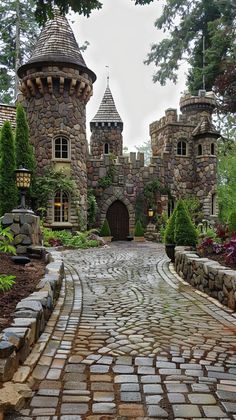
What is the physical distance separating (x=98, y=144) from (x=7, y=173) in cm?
1303

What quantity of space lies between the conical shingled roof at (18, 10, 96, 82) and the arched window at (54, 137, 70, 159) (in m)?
3.52

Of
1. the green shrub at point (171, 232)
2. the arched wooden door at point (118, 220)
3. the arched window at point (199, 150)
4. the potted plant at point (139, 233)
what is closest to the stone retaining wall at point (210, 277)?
the green shrub at point (171, 232)

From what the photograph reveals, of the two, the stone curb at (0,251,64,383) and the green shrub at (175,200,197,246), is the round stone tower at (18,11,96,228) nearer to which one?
the green shrub at (175,200,197,246)

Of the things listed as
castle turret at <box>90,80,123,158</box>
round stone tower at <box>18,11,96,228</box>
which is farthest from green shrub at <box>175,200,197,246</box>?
castle turret at <box>90,80,123,158</box>

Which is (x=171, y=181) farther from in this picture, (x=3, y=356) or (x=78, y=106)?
(x=3, y=356)

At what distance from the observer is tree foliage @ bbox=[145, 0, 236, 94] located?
24.0 m

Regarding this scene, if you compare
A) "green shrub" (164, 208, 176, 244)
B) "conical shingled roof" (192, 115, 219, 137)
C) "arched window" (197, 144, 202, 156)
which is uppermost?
"conical shingled roof" (192, 115, 219, 137)

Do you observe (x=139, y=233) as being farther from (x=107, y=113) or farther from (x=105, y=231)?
(x=107, y=113)

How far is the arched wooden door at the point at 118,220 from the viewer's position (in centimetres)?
2173

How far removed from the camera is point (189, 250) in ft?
31.6

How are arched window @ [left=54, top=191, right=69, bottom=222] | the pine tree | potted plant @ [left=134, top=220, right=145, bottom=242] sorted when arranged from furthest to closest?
potted plant @ [left=134, top=220, right=145, bottom=242] < arched window @ [left=54, top=191, right=69, bottom=222] < the pine tree

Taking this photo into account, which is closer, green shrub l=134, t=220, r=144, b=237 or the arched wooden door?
green shrub l=134, t=220, r=144, b=237

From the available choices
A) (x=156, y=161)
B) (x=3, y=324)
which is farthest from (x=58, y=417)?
(x=156, y=161)

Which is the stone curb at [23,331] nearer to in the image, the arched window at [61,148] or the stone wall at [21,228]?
the stone wall at [21,228]
